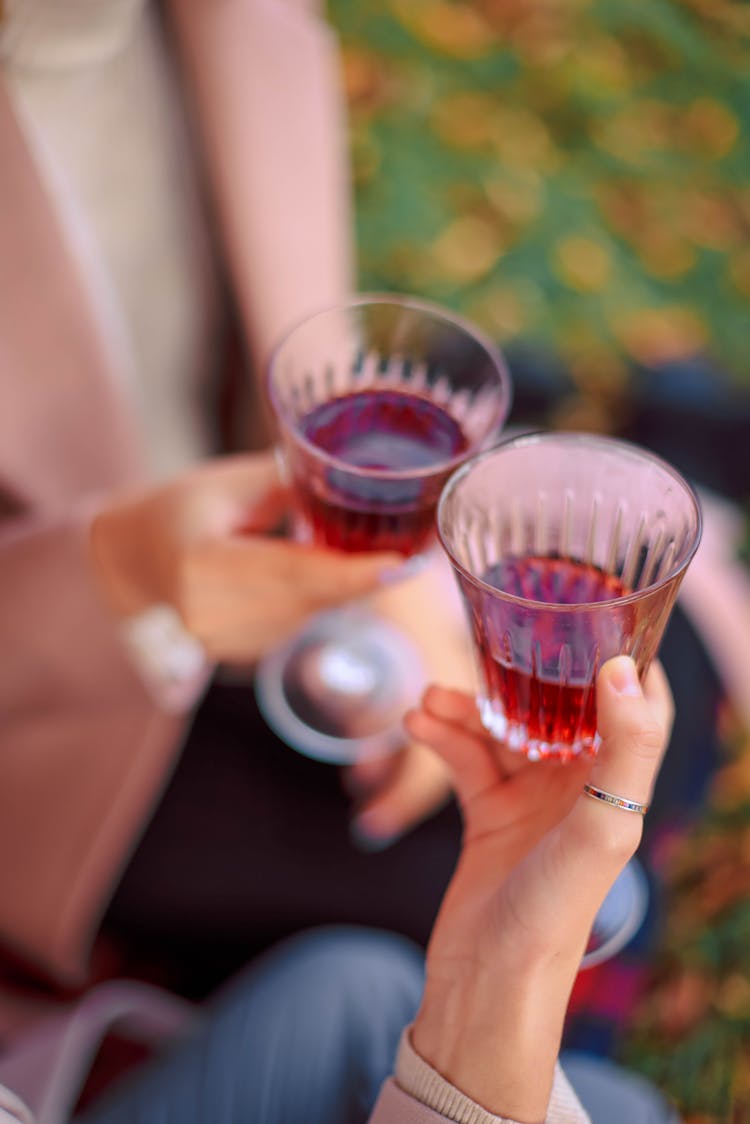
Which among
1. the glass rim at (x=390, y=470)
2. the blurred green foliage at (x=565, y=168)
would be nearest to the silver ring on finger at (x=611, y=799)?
the glass rim at (x=390, y=470)

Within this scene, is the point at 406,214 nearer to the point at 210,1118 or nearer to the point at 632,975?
the point at 632,975

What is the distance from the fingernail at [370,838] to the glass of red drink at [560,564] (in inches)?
16.5

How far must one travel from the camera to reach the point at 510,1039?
27.1 inches

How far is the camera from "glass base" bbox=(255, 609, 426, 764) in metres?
1.34

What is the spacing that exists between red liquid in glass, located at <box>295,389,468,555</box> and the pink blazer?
35 centimetres

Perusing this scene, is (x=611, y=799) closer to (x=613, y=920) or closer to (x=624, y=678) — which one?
(x=624, y=678)

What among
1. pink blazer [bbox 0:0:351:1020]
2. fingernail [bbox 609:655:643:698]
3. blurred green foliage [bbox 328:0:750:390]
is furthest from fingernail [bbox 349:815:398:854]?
blurred green foliage [bbox 328:0:750:390]

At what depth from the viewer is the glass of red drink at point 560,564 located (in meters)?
0.77

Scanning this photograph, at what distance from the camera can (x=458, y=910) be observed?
759 millimetres

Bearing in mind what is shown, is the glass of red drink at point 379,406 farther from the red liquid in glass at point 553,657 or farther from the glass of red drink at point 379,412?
the red liquid in glass at point 553,657

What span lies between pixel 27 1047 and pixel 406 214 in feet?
8.21

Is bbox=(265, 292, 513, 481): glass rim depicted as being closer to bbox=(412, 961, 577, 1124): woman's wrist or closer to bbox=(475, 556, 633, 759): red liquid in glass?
bbox=(475, 556, 633, 759): red liquid in glass

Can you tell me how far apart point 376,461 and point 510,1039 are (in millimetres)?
566

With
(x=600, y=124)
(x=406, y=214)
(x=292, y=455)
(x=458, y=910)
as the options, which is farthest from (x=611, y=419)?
(x=458, y=910)
